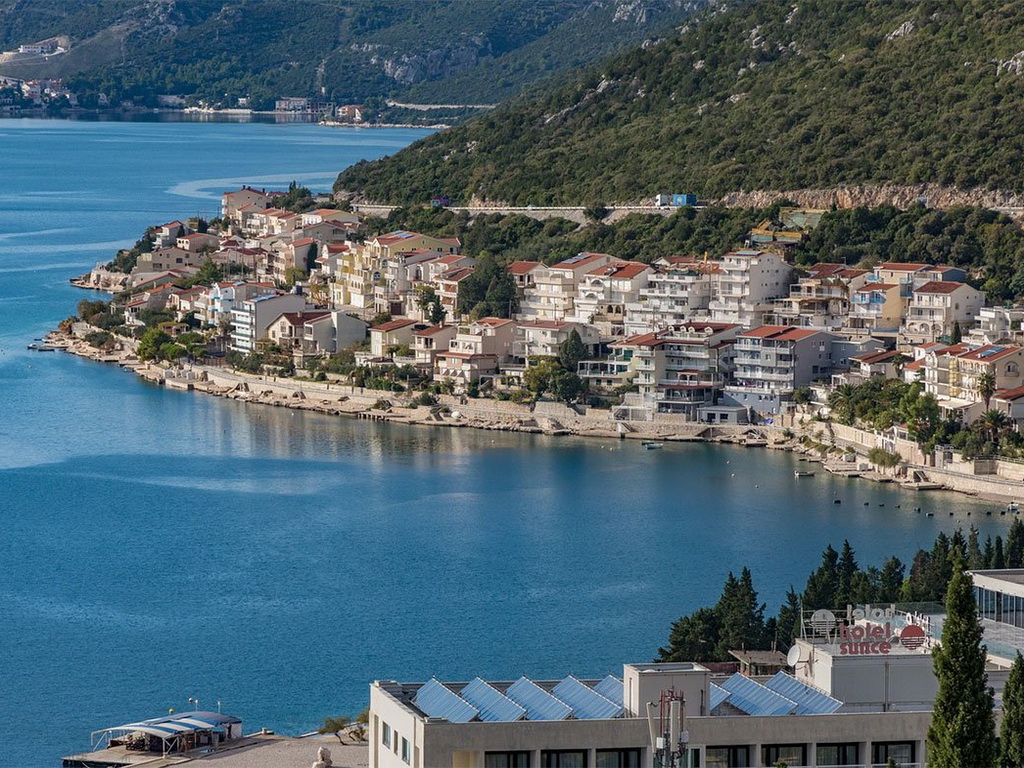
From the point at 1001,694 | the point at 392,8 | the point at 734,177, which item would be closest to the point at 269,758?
Result: the point at 1001,694

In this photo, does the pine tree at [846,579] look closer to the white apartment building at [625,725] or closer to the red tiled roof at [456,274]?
the white apartment building at [625,725]

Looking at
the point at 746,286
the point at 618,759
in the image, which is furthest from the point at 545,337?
the point at 618,759

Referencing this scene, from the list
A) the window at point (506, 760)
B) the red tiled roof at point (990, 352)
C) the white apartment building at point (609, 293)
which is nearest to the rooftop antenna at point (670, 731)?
the window at point (506, 760)

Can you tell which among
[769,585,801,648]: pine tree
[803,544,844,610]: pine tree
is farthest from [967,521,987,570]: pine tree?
[769,585,801,648]: pine tree

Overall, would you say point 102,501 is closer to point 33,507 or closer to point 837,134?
point 33,507

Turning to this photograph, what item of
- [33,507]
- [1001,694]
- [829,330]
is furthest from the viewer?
[829,330]

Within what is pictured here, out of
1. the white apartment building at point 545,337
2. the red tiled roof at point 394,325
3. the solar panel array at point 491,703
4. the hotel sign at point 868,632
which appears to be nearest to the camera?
the solar panel array at point 491,703
